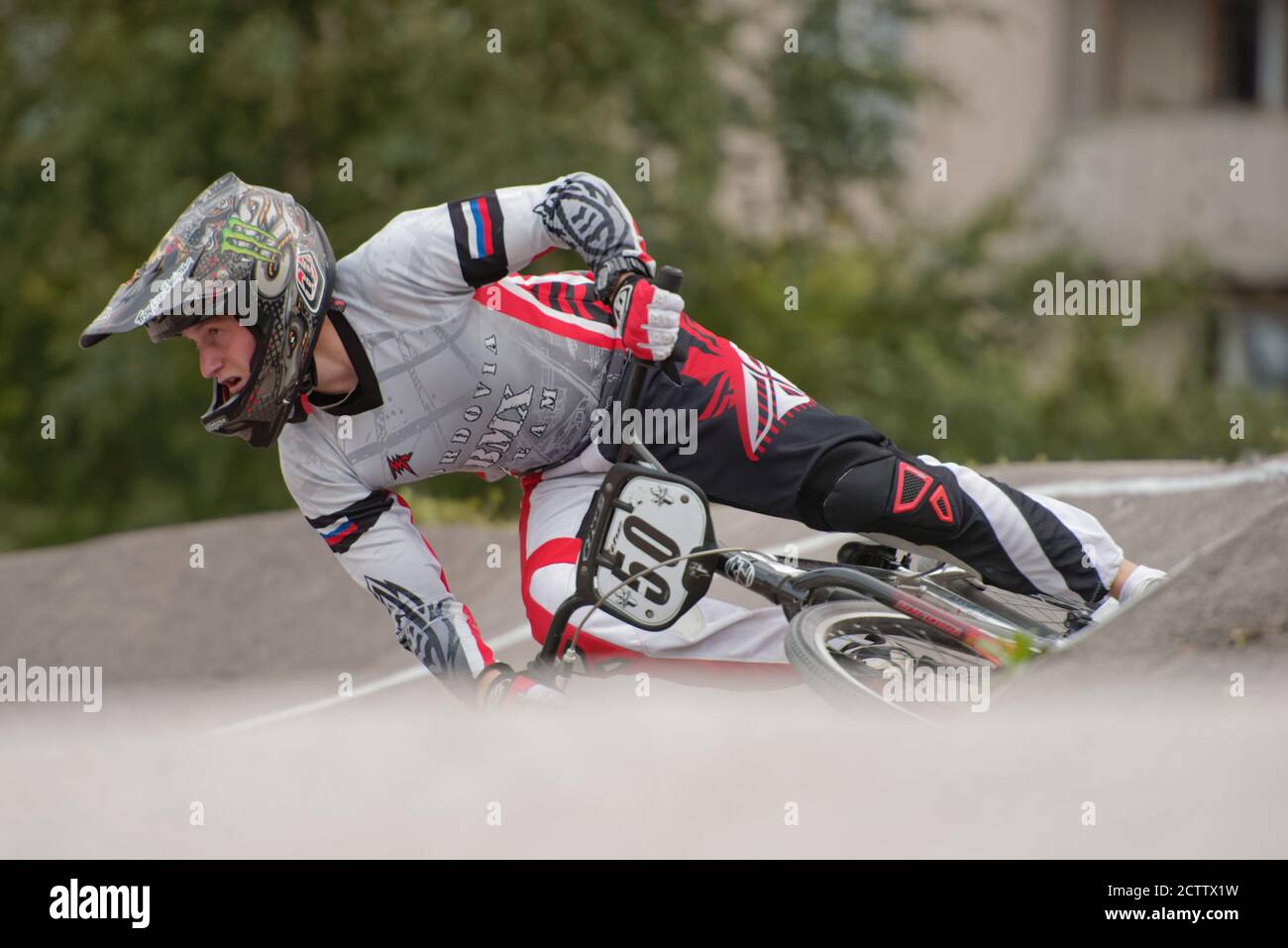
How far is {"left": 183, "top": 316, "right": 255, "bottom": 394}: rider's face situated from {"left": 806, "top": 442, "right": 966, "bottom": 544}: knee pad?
1.61 m

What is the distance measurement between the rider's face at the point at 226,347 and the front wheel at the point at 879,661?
1567 millimetres

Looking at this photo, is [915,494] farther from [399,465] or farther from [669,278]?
[399,465]

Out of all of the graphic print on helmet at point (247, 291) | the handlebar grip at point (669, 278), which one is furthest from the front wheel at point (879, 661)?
the graphic print on helmet at point (247, 291)

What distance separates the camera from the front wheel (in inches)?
143

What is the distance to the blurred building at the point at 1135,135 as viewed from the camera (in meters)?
15.8

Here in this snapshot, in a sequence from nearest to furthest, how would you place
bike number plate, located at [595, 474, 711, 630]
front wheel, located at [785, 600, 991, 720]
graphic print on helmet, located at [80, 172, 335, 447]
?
1. front wheel, located at [785, 600, 991, 720]
2. graphic print on helmet, located at [80, 172, 335, 447]
3. bike number plate, located at [595, 474, 711, 630]

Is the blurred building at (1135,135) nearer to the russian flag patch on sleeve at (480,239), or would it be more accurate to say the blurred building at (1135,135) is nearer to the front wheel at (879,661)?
the russian flag patch on sleeve at (480,239)

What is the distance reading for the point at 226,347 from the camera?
396cm

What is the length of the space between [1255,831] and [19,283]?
41.9ft

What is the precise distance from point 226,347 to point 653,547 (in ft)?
4.07

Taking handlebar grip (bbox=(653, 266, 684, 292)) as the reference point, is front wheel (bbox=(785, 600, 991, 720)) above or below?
below

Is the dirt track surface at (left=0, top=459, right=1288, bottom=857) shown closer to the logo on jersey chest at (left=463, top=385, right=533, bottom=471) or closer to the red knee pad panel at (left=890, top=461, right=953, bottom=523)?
the red knee pad panel at (left=890, top=461, right=953, bottom=523)

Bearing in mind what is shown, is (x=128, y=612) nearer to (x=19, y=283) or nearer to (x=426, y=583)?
(x=426, y=583)

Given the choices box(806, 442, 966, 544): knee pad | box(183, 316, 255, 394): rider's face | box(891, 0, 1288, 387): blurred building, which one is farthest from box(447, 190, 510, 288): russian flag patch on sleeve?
box(891, 0, 1288, 387): blurred building
